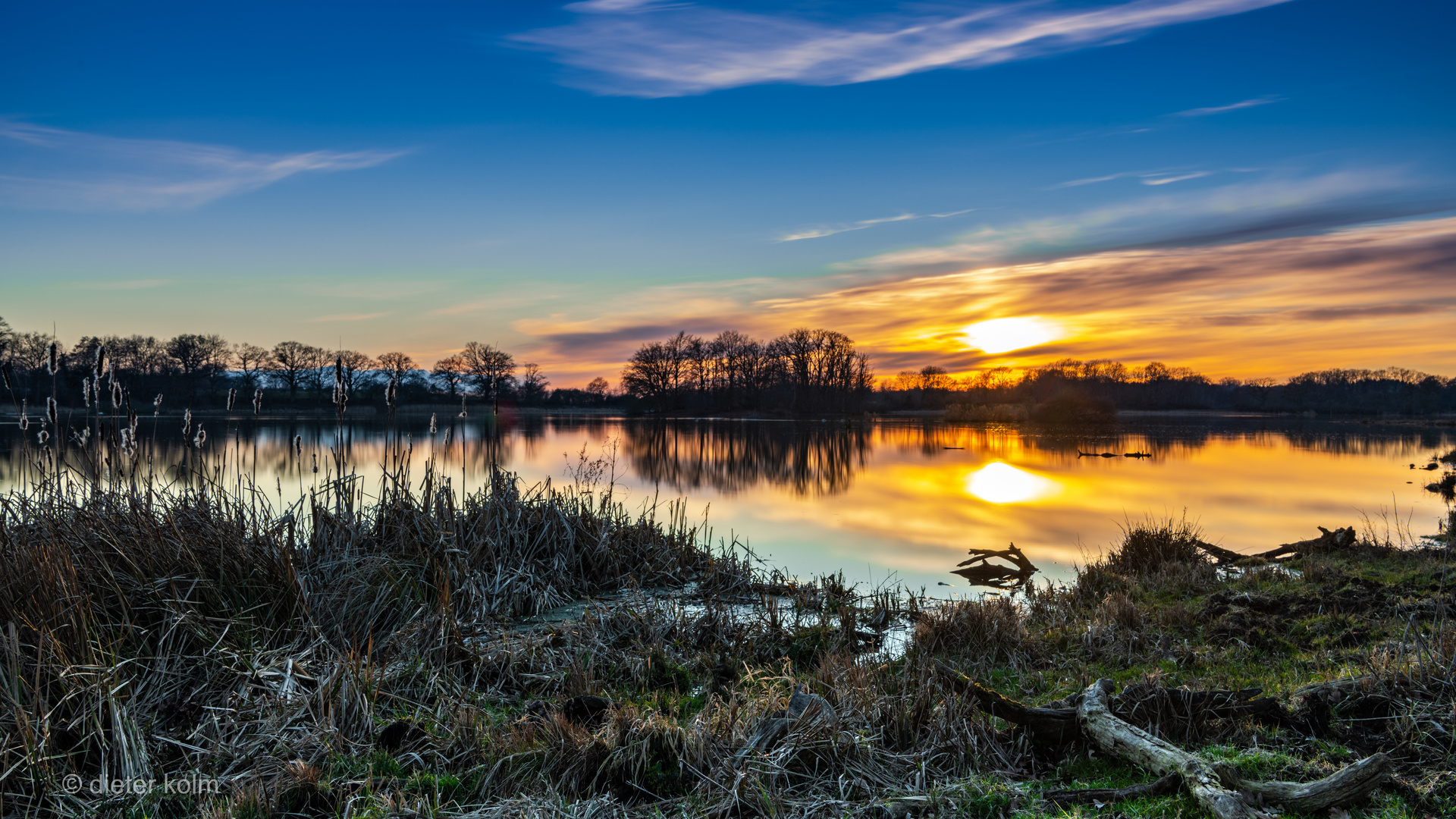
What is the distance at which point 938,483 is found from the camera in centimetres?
2497

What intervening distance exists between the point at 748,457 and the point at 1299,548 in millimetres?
22836

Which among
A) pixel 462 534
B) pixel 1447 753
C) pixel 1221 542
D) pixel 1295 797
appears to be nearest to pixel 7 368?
pixel 462 534

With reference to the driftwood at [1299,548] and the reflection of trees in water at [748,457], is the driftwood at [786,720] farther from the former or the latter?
the reflection of trees in water at [748,457]

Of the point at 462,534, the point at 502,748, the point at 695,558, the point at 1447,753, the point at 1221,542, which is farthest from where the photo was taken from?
the point at 1221,542

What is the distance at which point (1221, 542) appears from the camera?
14.4 metres

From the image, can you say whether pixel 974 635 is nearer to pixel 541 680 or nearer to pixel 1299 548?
pixel 541 680

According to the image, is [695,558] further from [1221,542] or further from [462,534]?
[1221,542]

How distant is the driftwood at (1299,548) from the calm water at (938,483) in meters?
0.89

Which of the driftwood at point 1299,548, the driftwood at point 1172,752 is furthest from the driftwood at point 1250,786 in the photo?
the driftwood at point 1299,548

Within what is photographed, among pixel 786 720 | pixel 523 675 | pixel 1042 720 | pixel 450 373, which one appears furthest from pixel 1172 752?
pixel 450 373

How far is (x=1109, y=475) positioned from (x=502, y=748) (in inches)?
1098

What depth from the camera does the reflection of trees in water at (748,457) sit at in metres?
23.9

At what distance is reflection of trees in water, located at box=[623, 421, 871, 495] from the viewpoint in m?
23.9

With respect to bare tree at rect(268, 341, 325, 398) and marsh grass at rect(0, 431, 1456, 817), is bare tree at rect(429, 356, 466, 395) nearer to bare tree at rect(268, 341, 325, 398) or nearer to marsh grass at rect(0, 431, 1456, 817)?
bare tree at rect(268, 341, 325, 398)
